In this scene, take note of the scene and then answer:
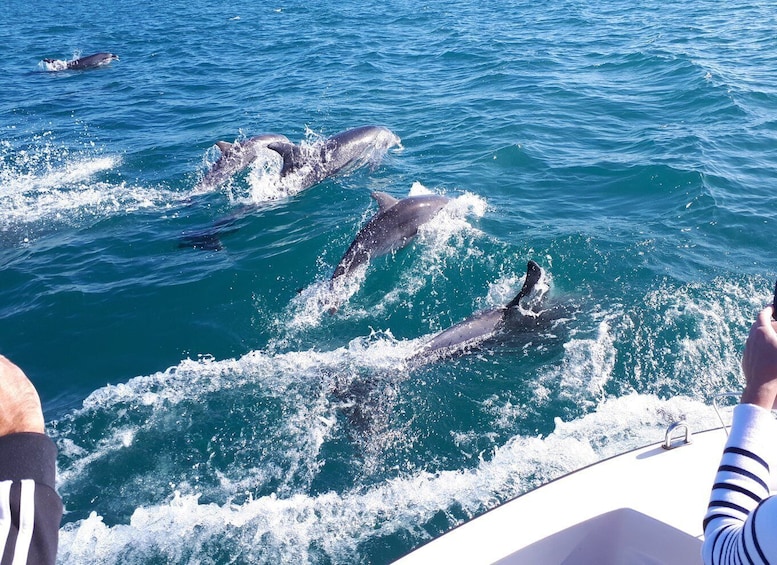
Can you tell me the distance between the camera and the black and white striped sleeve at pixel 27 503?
8.45 feet

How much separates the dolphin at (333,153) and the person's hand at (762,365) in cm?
1427

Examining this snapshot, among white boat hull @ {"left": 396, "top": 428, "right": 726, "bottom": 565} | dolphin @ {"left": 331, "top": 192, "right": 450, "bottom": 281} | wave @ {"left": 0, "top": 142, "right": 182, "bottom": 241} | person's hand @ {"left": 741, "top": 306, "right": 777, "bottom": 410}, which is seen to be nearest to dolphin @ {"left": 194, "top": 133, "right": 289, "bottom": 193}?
wave @ {"left": 0, "top": 142, "right": 182, "bottom": 241}

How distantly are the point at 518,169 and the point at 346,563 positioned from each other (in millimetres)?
12376

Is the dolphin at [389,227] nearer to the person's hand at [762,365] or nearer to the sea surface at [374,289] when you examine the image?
the sea surface at [374,289]

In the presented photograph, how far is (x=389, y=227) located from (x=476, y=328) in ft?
12.7

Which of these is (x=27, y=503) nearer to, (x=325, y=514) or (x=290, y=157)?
(x=325, y=514)

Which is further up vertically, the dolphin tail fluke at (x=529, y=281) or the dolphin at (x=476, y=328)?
the dolphin tail fluke at (x=529, y=281)

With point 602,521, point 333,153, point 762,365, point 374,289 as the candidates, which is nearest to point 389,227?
point 374,289

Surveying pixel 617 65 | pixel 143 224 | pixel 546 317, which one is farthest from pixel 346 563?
pixel 617 65

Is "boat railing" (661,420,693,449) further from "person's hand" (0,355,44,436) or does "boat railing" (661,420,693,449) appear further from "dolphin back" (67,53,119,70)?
"dolphin back" (67,53,119,70)

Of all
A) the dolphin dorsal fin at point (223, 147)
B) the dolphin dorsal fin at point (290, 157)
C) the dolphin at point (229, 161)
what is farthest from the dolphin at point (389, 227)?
the dolphin dorsal fin at point (223, 147)

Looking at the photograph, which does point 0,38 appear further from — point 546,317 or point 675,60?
point 546,317

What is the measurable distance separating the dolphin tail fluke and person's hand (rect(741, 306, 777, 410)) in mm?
6878

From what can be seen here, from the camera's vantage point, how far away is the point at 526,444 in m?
8.57
